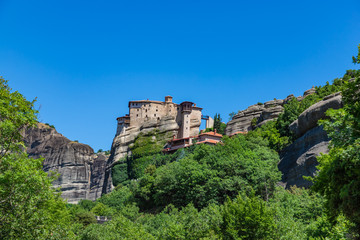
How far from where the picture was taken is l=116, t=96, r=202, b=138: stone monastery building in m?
98.6

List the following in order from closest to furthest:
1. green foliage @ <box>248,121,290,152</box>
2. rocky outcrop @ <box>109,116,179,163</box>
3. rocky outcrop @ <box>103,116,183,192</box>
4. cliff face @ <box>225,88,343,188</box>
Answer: cliff face @ <box>225,88,343,188</box>, green foliage @ <box>248,121,290,152</box>, rocky outcrop @ <box>103,116,183,192</box>, rocky outcrop @ <box>109,116,179,163</box>

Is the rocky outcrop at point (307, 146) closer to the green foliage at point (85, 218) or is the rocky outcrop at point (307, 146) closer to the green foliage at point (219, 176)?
the green foliage at point (219, 176)

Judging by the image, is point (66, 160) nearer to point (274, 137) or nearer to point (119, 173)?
point (119, 173)

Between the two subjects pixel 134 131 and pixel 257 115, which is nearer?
pixel 257 115

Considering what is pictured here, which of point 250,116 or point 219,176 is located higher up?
point 250,116

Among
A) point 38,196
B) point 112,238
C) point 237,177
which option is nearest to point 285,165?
point 237,177

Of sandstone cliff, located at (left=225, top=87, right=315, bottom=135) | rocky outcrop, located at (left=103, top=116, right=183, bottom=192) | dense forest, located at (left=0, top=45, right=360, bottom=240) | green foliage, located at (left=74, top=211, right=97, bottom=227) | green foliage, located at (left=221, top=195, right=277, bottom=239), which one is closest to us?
dense forest, located at (left=0, top=45, right=360, bottom=240)

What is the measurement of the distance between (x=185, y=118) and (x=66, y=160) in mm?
53181

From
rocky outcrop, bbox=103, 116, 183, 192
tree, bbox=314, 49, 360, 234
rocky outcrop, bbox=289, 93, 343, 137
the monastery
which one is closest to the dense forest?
tree, bbox=314, 49, 360, 234

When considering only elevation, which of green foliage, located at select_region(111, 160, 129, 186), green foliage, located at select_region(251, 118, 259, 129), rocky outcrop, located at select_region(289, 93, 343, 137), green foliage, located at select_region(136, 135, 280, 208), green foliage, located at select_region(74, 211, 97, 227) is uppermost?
green foliage, located at select_region(251, 118, 259, 129)

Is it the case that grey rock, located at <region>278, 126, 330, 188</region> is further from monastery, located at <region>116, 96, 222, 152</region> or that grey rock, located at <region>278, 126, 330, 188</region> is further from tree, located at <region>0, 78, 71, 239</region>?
monastery, located at <region>116, 96, 222, 152</region>

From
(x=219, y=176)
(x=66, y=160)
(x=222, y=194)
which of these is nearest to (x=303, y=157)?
(x=219, y=176)

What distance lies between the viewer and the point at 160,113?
10444 centimetres

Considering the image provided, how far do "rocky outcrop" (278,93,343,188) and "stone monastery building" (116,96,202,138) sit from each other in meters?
48.2
